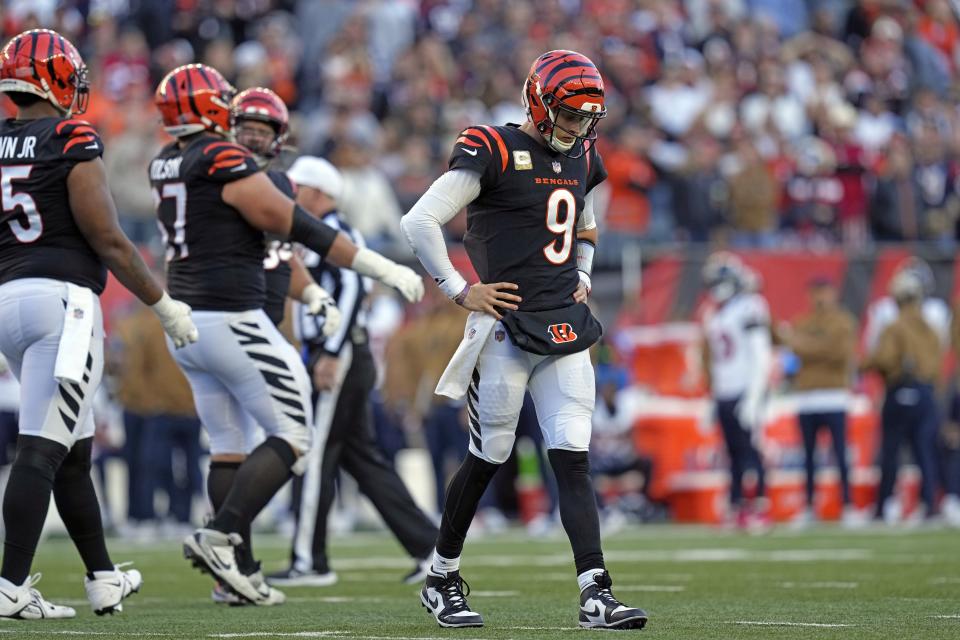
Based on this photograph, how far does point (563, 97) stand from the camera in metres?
6.41

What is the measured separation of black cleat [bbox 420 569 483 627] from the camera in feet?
20.9

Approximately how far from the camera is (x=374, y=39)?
19.9 meters

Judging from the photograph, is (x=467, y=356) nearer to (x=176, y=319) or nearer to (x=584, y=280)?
(x=584, y=280)

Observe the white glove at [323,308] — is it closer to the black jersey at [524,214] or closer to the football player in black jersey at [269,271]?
the football player in black jersey at [269,271]

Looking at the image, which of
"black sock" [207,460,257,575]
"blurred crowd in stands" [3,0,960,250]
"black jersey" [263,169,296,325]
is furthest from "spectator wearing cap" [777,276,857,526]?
"black sock" [207,460,257,575]

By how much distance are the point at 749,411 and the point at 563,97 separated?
29.5 ft

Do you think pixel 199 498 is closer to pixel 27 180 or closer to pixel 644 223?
pixel 644 223

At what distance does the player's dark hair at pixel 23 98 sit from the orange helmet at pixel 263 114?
65.0 inches

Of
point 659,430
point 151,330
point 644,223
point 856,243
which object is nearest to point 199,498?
point 151,330

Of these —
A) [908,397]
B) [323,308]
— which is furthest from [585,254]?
[908,397]

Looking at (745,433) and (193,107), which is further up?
(193,107)

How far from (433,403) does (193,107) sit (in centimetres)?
857

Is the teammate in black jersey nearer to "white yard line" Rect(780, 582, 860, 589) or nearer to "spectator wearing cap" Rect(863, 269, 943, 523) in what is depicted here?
"white yard line" Rect(780, 582, 860, 589)

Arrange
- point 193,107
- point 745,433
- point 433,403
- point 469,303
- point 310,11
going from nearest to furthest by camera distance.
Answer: point 469,303 < point 193,107 < point 745,433 < point 433,403 < point 310,11
